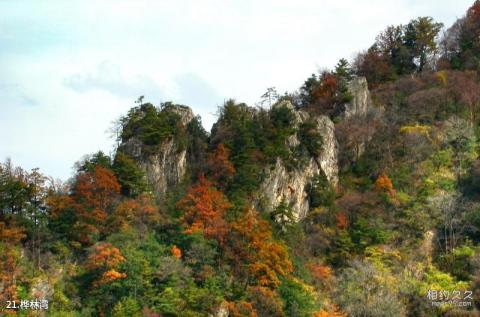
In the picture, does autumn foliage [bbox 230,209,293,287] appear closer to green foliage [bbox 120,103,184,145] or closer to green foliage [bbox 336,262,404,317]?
green foliage [bbox 336,262,404,317]

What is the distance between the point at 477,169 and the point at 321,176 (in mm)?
11247

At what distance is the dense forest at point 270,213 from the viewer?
4378 cm

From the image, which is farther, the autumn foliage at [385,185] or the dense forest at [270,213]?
the autumn foliage at [385,185]

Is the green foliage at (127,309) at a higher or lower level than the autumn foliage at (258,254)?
lower

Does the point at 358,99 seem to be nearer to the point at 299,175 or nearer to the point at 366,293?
the point at 299,175

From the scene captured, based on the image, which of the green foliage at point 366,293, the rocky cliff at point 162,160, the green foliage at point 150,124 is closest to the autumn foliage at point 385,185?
the green foliage at point 366,293

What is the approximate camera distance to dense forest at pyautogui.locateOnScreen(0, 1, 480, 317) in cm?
4378

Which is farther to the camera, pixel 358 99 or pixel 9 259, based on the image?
pixel 358 99

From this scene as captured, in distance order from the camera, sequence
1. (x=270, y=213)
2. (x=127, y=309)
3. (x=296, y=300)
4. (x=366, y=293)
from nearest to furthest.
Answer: (x=127, y=309) → (x=296, y=300) → (x=366, y=293) → (x=270, y=213)

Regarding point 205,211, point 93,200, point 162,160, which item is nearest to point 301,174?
point 162,160

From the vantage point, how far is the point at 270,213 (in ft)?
173

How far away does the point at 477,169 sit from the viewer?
53906 mm

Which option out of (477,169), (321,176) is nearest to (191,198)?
(321,176)

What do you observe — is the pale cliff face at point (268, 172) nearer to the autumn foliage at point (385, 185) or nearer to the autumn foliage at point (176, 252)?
the autumn foliage at point (385, 185)
